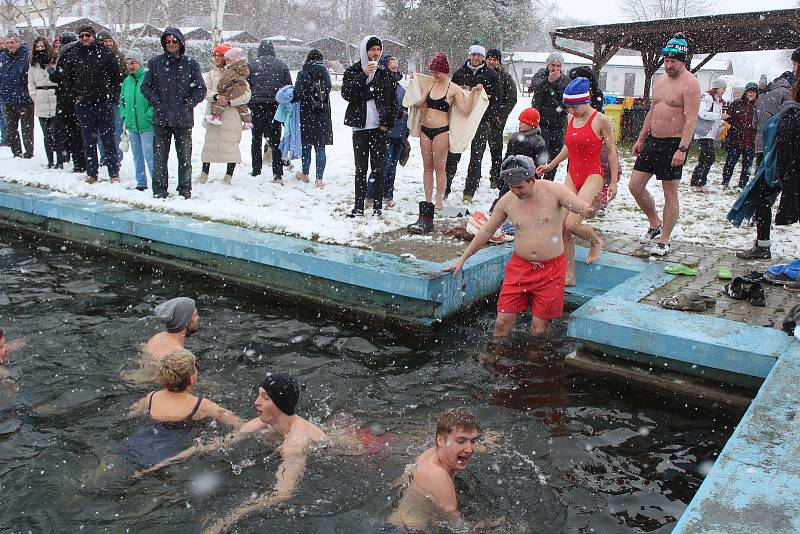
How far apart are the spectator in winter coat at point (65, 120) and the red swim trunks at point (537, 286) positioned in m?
7.42

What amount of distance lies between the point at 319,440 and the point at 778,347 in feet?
10.9

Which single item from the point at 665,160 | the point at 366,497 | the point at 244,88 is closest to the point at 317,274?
the point at 366,497

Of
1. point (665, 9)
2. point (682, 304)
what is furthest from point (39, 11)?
point (665, 9)

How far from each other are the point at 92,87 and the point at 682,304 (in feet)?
27.4

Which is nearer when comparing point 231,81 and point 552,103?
point 552,103

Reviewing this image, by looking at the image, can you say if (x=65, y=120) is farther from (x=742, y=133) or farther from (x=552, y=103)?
(x=742, y=133)

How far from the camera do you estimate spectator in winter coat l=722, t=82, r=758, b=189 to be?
11.9m

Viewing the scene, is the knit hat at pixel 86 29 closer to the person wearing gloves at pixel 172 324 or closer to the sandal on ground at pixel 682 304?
the person wearing gloves at pixel 172 324

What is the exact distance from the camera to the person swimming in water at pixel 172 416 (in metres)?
4.51

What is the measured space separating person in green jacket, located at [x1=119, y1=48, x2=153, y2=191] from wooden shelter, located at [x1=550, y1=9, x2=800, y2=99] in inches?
441

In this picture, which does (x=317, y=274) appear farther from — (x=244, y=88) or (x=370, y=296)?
(x=244, y=88)

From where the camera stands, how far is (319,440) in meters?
4.65

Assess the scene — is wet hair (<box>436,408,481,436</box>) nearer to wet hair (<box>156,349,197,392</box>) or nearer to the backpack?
wet hair (<box>156,349,197,392</box>)

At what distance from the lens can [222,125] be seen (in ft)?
34.3
